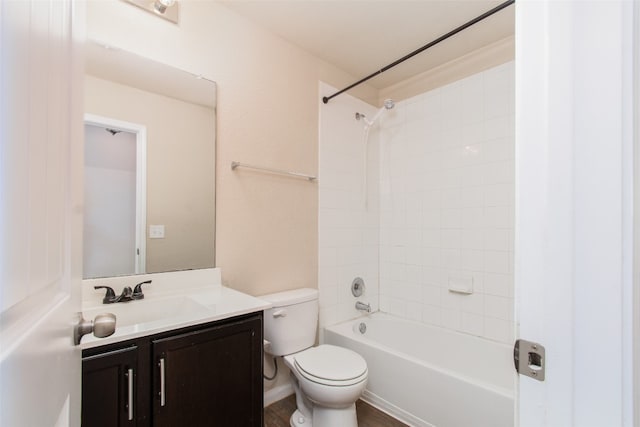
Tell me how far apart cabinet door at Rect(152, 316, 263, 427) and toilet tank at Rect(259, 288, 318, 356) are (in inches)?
18.7

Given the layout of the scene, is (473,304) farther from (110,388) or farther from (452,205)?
(110,388)

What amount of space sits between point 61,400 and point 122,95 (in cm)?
145

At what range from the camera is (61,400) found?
0.47 m

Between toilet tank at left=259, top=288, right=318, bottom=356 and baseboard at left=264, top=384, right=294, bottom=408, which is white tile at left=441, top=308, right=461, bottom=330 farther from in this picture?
baseboard at left=264, top=384, right=294, bottom=408

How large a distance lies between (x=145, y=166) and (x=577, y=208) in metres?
1.70

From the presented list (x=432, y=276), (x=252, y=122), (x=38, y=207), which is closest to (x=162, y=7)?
(x=252, y=122)

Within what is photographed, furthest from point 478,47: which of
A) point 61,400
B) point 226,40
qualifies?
point 61,400

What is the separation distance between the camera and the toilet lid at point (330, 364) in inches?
63.3

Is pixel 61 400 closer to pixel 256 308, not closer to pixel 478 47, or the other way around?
pixel 256 308

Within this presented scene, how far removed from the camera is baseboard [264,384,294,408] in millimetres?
1987

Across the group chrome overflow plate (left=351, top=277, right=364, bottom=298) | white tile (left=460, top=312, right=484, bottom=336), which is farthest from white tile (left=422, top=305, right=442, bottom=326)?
chrome overflow plate (left=351, top=277, right=364, bottom=298)

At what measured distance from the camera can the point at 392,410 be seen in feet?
6.36

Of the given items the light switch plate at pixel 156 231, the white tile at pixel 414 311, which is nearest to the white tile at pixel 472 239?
the white tile at pixel 414 311

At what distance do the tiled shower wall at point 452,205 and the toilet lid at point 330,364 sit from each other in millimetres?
967
